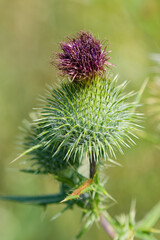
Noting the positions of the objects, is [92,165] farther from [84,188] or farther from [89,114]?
[89,114]

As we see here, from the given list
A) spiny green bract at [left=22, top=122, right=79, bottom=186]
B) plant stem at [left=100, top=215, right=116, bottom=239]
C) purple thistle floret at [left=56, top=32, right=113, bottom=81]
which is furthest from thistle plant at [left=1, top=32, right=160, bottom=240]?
plant stem at [left=100, top=215, right=116, bottom=239]

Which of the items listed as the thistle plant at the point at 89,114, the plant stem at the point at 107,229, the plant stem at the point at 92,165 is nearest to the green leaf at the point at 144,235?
the thistle plant at the point at 89,114

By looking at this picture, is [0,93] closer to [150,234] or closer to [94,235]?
[94,235]

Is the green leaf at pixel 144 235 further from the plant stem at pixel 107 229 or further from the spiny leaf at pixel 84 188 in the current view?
the spiny leaf at pixel 84 188

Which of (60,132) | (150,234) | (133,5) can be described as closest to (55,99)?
(60,132)

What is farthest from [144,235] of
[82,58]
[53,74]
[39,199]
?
[53,74]
